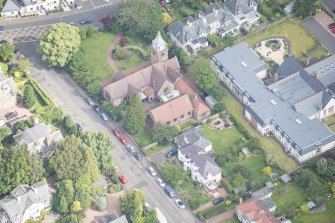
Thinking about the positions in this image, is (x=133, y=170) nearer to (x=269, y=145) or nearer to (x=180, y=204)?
(x=180, y=204)

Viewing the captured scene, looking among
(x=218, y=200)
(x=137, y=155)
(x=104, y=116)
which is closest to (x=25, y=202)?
(x=137, y=155)

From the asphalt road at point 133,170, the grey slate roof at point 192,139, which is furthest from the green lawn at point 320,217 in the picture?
the grey slate roof at point 192,139

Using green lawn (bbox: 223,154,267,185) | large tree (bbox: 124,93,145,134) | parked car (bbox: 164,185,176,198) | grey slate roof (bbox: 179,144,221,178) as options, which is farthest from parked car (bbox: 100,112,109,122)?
green lawn (bbox: 223,154,267,185)

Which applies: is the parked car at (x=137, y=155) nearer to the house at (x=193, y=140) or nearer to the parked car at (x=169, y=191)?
the house at (x=193, y=140)

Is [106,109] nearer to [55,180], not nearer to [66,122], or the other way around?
[66,122]

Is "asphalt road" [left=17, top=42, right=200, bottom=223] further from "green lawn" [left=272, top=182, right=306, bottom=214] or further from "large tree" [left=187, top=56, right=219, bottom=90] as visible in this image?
"large tree" [left=187, top=56, right=219, bottom=90]

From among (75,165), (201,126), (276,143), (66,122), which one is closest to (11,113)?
(66,122)
